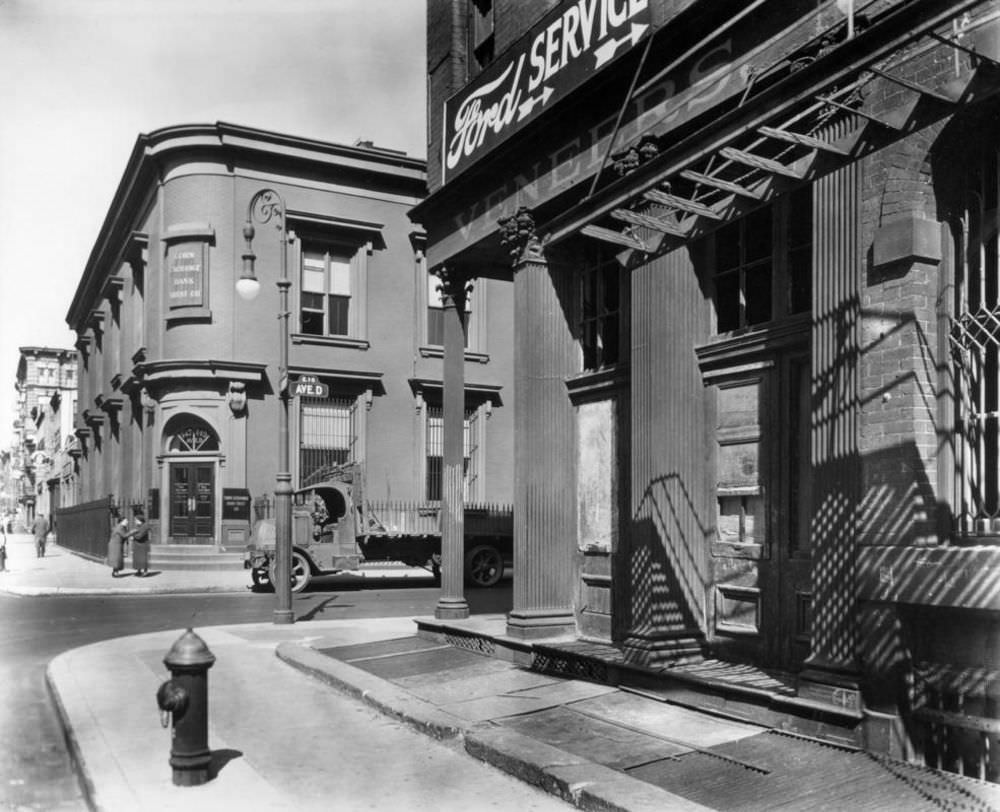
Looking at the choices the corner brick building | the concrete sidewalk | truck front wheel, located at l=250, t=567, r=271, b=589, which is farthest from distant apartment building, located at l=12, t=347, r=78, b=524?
the corner brick building

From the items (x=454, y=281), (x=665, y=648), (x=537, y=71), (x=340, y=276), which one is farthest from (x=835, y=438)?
(x=340, y=276)

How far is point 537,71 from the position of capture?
10.8m

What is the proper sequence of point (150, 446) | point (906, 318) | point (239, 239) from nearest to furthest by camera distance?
point (906, 318) → point (239, 239) → point (150, 446)

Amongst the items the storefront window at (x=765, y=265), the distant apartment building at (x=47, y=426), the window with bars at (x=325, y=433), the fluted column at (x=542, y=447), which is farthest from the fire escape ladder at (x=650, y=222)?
the distant apartment building at (x=47, y=426)

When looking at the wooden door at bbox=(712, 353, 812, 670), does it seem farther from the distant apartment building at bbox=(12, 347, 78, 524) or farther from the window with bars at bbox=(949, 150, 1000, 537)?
the distant apartment building at bbox=(12, 347, 78, 524)

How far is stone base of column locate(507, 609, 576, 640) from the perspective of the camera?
10.5 metres

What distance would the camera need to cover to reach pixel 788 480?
7.90m

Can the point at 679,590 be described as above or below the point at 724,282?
below

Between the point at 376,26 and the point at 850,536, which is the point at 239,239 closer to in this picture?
the point at 376,26

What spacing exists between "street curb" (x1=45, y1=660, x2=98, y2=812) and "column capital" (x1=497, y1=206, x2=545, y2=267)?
6.39 meters

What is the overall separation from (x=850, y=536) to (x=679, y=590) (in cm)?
236

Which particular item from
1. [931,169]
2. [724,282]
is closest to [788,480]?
[724,282]

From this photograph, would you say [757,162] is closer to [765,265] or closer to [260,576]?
[765,265]

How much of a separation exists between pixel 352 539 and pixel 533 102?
39.3 ft
